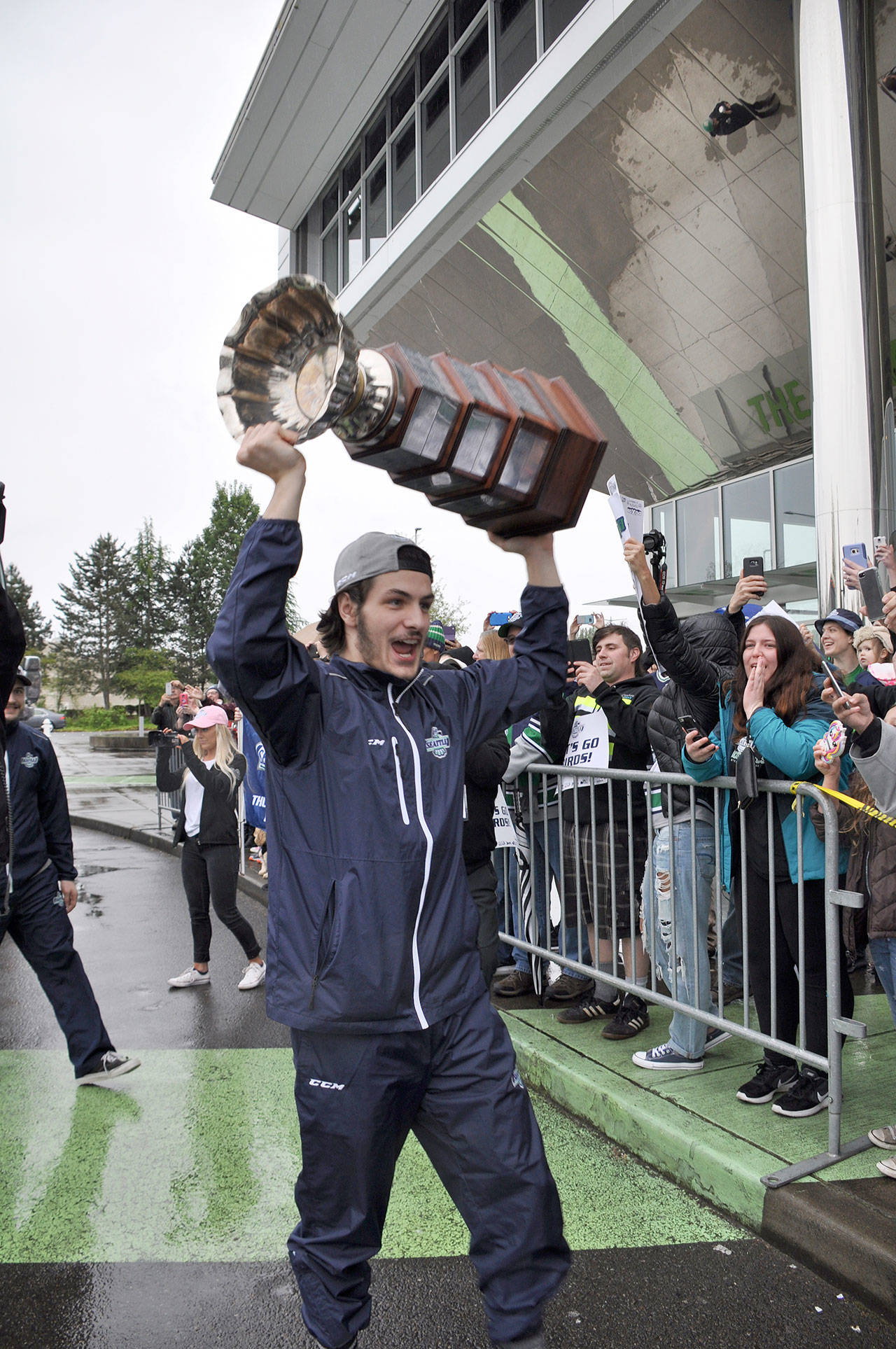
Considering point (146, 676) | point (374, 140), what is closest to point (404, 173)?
point (374, 140)

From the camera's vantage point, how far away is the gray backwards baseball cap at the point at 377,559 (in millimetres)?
2406

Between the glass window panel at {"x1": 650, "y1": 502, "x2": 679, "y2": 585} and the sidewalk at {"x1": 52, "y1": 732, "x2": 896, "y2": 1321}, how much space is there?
2011 cm

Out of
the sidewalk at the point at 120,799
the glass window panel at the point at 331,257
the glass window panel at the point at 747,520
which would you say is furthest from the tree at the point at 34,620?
the glass window panel at the point at 747,520

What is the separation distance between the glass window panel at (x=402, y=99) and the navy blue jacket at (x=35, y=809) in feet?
64.8

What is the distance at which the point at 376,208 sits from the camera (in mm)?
22453

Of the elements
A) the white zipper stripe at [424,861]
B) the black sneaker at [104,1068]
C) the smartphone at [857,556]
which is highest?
the smartphone at [857,556]

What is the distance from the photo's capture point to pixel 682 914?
4.24 meters

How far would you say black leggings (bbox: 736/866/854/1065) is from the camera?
366 cm

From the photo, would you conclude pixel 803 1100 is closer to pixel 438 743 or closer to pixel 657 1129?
pixel 657 1129

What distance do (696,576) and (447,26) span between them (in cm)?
1289

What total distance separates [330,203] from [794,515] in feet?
48.0

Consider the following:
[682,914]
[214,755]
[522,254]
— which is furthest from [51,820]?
[522,254]

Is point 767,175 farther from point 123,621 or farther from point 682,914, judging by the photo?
point 123,621

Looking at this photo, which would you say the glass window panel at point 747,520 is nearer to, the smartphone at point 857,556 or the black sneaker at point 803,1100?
the smartphone at point 857,556
